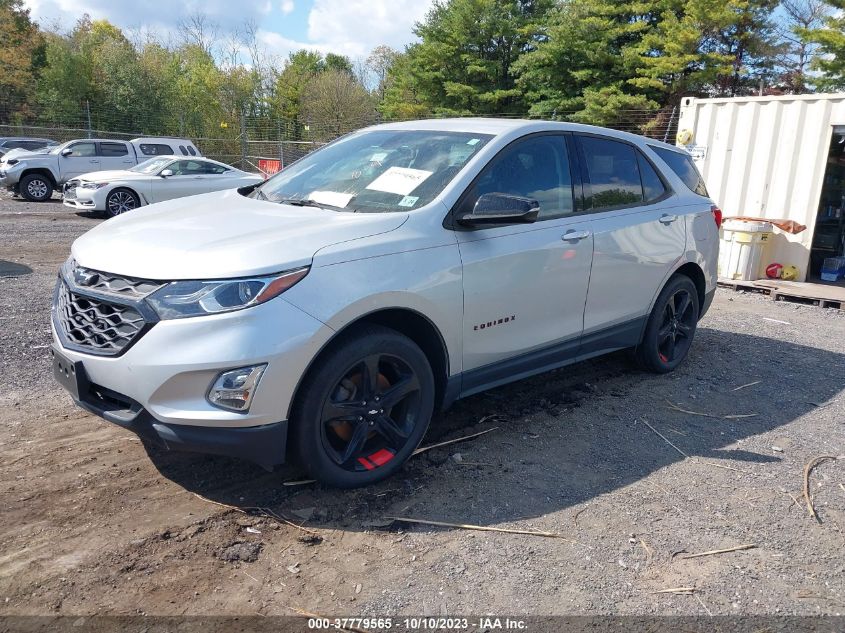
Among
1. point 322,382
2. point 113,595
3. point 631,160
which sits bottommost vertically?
point 113,595

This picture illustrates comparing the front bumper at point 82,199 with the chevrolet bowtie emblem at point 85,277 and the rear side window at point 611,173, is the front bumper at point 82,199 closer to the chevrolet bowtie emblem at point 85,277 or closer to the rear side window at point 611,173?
the chevrolet bowtie emblem at point 85,277

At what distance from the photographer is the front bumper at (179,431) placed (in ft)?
9.46

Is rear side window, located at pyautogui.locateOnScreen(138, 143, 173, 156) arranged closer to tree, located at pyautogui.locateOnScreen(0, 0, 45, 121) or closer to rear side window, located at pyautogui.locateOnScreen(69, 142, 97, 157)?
rear side window, located at pyautogui.locateOnScreen(69, 142, 97, 157)

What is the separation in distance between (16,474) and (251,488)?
120 centimetres

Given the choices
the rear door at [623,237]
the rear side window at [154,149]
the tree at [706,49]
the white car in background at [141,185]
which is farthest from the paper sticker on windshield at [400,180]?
the tree at [706,49]

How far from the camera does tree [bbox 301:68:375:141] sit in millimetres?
38409

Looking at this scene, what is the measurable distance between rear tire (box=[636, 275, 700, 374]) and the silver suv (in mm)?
256

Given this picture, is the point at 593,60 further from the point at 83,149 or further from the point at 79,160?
the point at 79,160

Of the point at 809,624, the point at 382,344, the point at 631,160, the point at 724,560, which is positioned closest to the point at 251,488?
the point at 382,344

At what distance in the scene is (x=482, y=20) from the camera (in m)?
32.0

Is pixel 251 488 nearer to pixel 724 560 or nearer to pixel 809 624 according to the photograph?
pixel 724 560

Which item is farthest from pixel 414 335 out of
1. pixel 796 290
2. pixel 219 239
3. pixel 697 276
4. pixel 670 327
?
pixel 796 290

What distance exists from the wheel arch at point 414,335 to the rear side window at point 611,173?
5.33 feet

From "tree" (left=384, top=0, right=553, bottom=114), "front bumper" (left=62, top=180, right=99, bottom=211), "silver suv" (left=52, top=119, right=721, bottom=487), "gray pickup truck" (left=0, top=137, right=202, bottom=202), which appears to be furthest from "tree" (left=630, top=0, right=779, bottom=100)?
"silver suv" (left=52, top=119, right=721, bottom=487)
